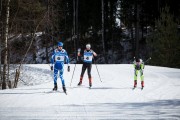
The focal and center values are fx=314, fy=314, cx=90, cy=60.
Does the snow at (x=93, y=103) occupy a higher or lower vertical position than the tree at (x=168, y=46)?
lower

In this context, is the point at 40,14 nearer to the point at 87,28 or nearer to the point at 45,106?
the point at 45,106

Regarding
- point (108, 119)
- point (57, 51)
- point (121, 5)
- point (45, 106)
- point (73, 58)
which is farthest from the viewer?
point (73, 58)

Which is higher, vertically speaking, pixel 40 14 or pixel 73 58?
pixel 40 14

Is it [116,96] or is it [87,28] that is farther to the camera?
[87,28]

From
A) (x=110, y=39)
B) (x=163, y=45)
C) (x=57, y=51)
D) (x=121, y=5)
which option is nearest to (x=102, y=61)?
(x=110, y=39)

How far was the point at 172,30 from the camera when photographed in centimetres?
3141

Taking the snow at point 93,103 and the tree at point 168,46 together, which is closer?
the snow at point 93,103

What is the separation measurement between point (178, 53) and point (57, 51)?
20.4 metres

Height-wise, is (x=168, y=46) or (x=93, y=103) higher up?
(x=168, y=46)

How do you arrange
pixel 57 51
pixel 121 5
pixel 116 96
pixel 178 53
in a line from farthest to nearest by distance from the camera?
1. pixel 121 5
2. pixel 178 53
3. pixel 57 51
4. pixel 116 96

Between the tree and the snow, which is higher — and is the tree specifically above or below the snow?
above

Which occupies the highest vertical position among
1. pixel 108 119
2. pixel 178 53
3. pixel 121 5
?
pixel 121 5

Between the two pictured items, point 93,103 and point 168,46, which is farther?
point 168,46

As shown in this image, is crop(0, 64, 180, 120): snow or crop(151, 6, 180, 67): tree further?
crop(151, 6, 180, 67): tree
